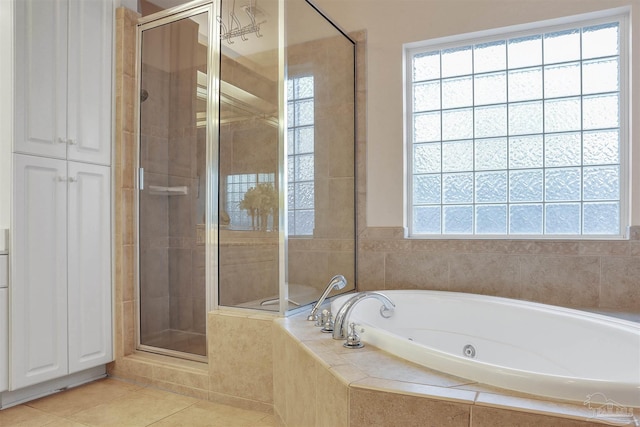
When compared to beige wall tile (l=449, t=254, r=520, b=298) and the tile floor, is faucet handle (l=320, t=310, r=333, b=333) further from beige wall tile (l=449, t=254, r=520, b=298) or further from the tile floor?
beige wall tile (l=449, t=254, r=520, b=298)

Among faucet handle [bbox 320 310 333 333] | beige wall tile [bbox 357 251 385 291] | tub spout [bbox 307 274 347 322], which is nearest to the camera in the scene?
faucet handle [bbox 320 310 333 333]

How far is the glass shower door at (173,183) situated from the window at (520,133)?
1.33 meters

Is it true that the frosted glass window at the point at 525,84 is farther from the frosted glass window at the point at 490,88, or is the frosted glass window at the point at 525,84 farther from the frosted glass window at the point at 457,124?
the frosted glass window at the point at 457,124

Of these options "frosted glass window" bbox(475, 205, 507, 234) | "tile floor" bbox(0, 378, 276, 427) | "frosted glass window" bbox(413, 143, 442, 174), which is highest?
"frosted glass window" bbox(413, 143, 442, 174)

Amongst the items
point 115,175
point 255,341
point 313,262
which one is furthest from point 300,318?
point 115,175

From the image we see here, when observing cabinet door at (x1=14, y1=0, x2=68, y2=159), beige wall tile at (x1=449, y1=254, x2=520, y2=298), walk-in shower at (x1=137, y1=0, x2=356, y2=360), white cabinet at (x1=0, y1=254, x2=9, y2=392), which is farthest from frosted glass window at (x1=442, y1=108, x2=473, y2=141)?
white cabinet at (x1=0, y1=254, x2=9, y2=392)

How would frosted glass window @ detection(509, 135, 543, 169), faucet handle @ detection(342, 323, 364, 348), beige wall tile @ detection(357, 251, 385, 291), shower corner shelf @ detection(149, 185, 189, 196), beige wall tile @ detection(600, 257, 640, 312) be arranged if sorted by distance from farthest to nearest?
beige wall tile @ detection(357, 251, 385, 291), shower corner shelf @ detection(149, 185, 189, 196), frosted glass window @ detection(509, 135, 543, 169), beige wall tile @ detection(600, 257, 640, 312), faucet handle @ detection(342, 323, 364, 348)

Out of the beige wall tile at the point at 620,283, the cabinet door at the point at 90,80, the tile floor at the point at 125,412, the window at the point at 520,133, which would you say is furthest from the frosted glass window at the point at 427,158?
the cabinet door at the point at 90,80

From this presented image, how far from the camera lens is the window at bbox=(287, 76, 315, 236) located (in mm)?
2322

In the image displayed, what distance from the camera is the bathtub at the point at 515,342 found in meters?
1.08

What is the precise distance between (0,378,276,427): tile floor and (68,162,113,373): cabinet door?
0.73 feet

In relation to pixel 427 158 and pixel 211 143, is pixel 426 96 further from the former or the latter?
pixel 211 143

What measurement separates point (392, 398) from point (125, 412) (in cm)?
166

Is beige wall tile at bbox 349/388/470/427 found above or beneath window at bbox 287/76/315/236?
beneath
